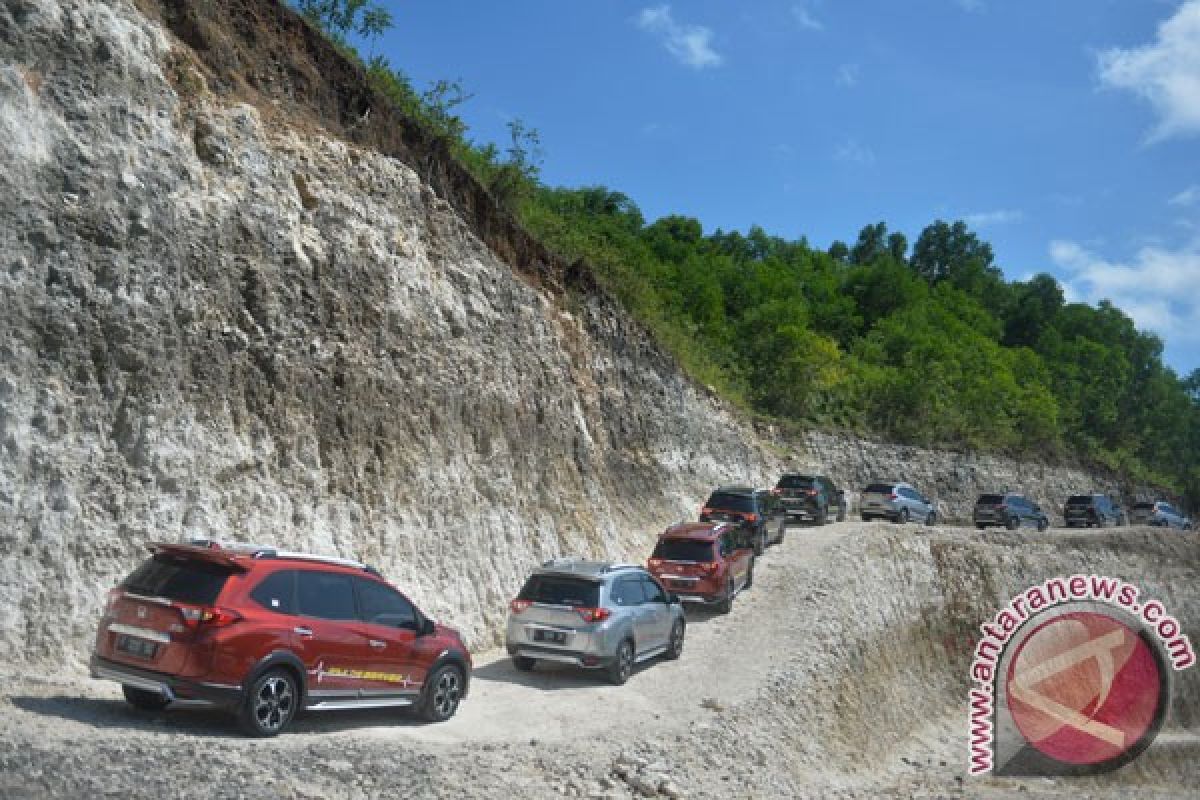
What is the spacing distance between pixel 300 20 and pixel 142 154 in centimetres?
746

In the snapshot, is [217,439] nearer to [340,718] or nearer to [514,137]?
[340,718]

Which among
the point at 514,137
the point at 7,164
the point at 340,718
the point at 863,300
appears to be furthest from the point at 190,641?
the point at 863,300

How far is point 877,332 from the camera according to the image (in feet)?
253

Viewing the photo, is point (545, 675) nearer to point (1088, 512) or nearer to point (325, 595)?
point (325, 595)

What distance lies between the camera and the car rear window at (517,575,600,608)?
14.9m

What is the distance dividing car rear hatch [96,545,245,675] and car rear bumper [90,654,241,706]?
6cm

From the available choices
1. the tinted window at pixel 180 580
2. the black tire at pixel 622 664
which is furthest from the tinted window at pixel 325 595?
the black tire at pixel 622 664

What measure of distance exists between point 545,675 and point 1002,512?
31396 millimetres

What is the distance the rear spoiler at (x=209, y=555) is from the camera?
31.3 ft

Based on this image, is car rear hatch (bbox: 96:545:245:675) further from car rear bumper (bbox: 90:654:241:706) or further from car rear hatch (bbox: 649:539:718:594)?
car rear hatch (bbox: 649:539:718:594)

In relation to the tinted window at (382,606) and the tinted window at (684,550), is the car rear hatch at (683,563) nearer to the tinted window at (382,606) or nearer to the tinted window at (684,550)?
the tinted window at (684,550)

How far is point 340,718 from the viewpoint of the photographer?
11219 millimetres

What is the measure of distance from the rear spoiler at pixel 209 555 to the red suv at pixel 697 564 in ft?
37.9

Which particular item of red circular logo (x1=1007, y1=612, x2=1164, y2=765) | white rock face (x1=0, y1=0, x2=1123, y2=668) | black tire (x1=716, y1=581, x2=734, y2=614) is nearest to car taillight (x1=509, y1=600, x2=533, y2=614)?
white rock face (x1=0, y1=0, x2=1123, y2=668)
